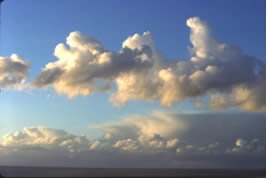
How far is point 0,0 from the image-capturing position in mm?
6805

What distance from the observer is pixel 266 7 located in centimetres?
652

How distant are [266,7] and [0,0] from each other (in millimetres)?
4296
